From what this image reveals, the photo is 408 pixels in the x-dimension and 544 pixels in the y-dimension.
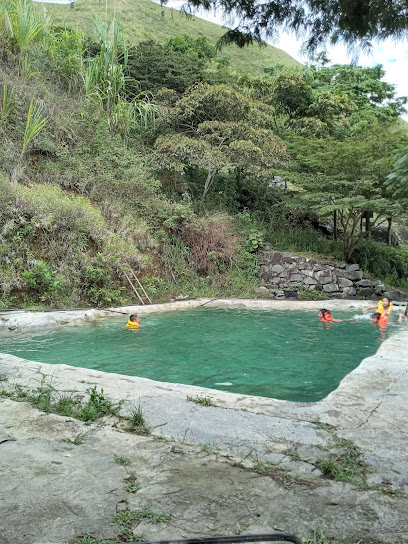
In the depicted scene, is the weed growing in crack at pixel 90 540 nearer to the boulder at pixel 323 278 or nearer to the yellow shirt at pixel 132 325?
the yellow shirt at pixel 132 325

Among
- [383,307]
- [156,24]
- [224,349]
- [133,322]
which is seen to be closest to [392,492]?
[224,349]

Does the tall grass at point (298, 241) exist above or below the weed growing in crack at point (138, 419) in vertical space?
above

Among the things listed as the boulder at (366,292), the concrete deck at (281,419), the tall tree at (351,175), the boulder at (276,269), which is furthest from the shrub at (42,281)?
the boulder at (366,292)

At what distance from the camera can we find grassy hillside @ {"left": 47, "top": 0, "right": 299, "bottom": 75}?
346cm

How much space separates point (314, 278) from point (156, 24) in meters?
13.3

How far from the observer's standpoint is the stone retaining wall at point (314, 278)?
1230 cm

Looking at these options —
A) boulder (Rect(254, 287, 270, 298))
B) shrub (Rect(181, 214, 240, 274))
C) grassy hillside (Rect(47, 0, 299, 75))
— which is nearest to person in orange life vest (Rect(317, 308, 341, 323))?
boulder (Rect(254, 287, 270, 298))

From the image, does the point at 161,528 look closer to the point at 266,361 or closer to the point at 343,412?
the point at 343,412

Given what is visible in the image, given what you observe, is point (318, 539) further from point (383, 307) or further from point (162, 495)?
point (383, 307)

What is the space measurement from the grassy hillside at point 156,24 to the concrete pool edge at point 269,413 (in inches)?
113

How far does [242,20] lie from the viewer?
3033 mm

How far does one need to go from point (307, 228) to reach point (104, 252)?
8.19 meters

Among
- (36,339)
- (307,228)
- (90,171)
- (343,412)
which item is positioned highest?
(90,171)

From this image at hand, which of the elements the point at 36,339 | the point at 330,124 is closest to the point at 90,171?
the point at 36,339
